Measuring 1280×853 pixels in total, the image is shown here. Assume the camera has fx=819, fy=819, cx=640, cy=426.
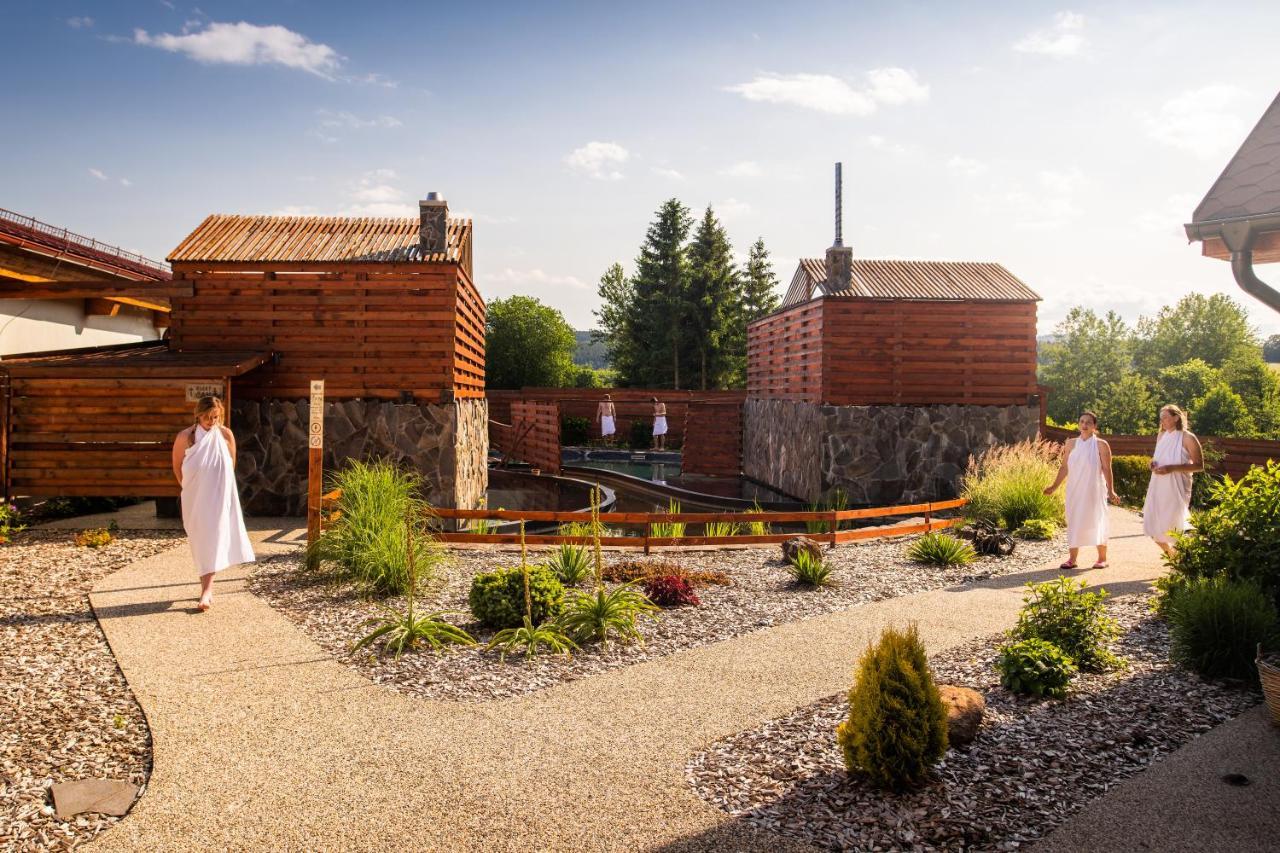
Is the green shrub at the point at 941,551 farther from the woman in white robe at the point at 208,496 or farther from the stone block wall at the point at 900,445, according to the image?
the woman in white robe at the point at 208,496

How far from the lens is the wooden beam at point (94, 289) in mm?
13367

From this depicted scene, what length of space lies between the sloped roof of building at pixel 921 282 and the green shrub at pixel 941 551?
8.44m

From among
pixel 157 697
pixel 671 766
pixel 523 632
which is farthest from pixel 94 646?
pixel 671 766

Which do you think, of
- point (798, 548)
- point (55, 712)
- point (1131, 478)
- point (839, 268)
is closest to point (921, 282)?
point (839, 268)

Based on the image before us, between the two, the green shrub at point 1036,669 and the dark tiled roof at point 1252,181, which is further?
the green shrub at point 1036,669

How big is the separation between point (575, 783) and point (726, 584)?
509 centimetres

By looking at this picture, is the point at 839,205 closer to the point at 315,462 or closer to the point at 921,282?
the point at 921,282

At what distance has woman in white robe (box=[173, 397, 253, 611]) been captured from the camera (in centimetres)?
775

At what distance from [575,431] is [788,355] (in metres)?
12.4

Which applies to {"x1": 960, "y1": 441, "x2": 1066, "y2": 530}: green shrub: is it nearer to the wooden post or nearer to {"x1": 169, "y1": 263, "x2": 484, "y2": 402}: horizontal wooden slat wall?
{"x1": 169, "y1": 263, "x2": 484, "y2": 402}: horizontal wooden slat wall

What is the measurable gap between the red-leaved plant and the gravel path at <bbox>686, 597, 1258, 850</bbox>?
9.15 feet

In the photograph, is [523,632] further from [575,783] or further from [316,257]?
[316,257]

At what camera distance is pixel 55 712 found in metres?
5.38

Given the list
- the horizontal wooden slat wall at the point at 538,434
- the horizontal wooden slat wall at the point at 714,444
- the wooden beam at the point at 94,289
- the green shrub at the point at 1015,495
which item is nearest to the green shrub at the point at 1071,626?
the green shrub at the point at 1015,495
